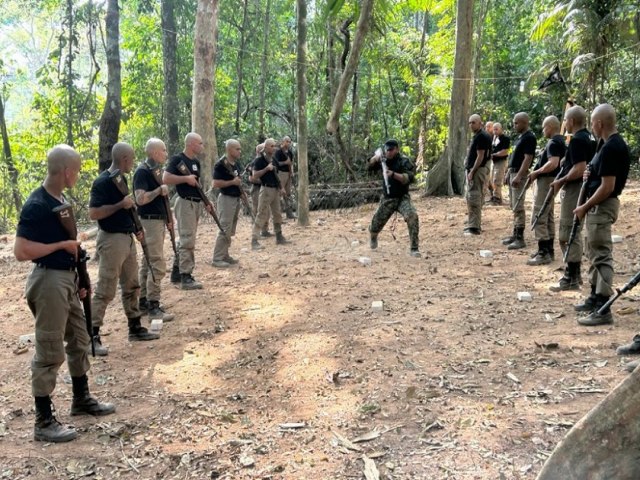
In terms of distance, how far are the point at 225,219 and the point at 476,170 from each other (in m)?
4.14

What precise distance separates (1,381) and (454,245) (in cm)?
667

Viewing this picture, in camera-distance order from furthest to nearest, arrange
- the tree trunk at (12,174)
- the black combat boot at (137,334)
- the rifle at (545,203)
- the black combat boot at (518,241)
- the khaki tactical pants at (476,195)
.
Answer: the tree trunk at (12,174), the khaki tactical pants at (476,195), the black combat boot at (518,241), the rifle at (545,203), the black combat boot at (137,334)

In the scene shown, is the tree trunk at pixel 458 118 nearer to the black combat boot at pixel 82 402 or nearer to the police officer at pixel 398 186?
the police officer at pixel 398 186

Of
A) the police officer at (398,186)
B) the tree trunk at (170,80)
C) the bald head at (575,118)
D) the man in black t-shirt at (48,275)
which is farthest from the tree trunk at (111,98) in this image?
the bald head at (575,118)

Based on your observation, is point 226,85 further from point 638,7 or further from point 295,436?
point 295,436

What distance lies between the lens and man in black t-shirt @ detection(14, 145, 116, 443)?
3.74 metres

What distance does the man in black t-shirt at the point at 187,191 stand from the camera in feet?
23.4

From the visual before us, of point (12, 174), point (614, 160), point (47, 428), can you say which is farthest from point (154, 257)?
point (12, 174)

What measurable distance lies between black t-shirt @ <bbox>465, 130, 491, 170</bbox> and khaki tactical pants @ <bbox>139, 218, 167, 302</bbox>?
5.35 m

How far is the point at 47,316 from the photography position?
3795 mm

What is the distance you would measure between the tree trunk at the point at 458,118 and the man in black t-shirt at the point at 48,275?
34.7 feet

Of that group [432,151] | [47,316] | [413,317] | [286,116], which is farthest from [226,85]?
[47,316]

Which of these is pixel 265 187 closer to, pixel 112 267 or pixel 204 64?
pixel 204 64

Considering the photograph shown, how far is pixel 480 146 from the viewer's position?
9.26 meters
